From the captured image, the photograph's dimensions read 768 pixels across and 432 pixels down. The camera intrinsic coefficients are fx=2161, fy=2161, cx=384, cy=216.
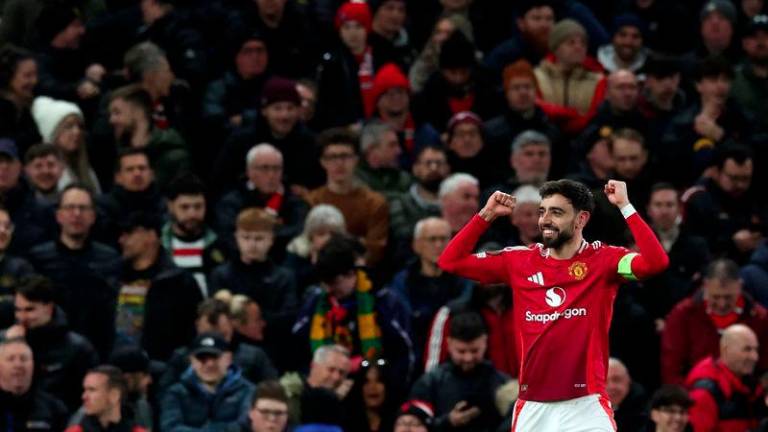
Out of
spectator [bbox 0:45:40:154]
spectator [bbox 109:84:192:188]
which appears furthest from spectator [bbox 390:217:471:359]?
spectator [bbox 0:45:40:154]

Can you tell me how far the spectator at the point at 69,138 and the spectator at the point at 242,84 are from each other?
51.2 inches

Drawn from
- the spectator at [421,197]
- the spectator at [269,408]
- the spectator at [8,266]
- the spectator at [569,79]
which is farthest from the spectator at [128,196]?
the spectator at [569,79]

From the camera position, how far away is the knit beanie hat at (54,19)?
20094 millimetres

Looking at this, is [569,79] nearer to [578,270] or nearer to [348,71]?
[348,71]

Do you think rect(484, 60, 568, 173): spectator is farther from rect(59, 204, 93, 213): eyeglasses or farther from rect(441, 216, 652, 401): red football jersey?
rect(441, 216, 652, 401): red football jersey

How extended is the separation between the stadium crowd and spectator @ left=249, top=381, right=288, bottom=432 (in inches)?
0.7

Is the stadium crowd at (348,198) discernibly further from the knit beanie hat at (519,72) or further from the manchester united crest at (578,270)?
the manchester united crest at (578,270)

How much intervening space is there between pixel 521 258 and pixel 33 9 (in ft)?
29.2

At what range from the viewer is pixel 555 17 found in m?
21.1

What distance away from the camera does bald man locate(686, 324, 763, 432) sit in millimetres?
16281

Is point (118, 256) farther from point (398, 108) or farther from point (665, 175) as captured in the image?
point (665, 175)

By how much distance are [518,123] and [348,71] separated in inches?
72.1

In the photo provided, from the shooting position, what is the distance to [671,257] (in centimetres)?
1797

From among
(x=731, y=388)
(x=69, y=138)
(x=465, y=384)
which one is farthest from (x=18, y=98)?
(x=731, y=388)
